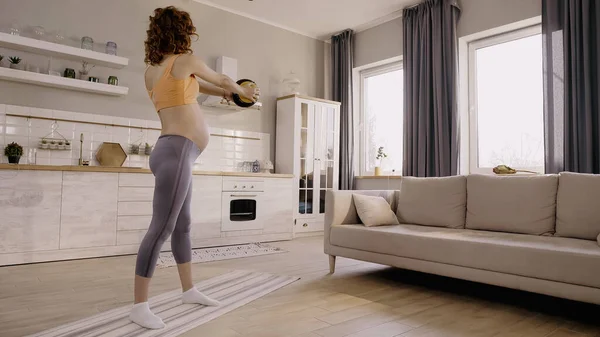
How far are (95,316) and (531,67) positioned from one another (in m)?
4.37

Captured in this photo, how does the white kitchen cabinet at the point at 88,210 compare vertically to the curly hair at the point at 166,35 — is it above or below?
below

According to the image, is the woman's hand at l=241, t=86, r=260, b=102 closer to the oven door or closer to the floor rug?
the floor rug

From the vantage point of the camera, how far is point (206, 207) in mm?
4266

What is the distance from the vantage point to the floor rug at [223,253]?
3490mm

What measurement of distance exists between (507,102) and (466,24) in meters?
0.97

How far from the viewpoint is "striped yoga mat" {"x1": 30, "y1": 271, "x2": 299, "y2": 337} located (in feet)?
5.75

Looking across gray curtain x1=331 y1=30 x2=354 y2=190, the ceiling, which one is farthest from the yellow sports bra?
gray curtain x1=331 y1=30 x2=354 y2=190

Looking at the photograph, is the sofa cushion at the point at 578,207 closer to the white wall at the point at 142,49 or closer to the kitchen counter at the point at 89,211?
the kitchen counter at the point at 89,211

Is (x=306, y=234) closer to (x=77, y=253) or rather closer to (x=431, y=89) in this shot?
(x=431, y=89)

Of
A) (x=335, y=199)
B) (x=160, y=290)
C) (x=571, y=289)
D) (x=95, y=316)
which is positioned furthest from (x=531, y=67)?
(x=95, y=316)

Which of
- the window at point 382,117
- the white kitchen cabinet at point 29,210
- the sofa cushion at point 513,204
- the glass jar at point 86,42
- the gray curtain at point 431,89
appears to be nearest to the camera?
the sofa cushion at point 513,204

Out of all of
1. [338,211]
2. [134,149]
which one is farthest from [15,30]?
[338,211]

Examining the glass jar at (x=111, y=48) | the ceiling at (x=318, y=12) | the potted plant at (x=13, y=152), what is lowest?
the potted plant at (x=13, y=152)

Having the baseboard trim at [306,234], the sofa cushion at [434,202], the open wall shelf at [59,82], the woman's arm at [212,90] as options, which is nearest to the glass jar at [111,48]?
the open wall shelf at [59,82]
